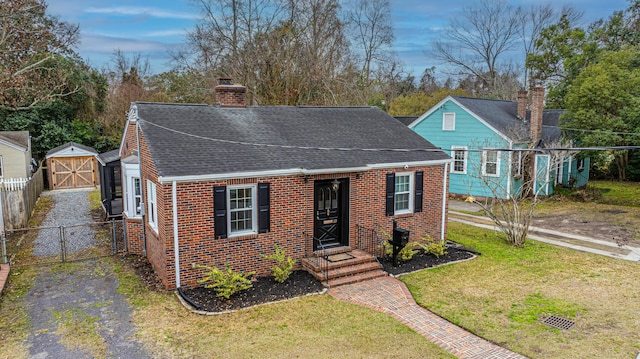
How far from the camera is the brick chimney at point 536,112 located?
21.8 metres

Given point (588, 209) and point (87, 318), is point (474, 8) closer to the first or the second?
point (588, 209)

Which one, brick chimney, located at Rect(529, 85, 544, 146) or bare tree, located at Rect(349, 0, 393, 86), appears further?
bare tree, located at Rect(349, 0, 393, 86)

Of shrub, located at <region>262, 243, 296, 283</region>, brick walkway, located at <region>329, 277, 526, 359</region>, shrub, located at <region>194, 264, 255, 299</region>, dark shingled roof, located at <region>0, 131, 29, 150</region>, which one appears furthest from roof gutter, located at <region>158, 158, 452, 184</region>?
dark shingled roof, located at <region>0, 131, 29, 150</region>

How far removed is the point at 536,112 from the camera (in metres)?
22.2

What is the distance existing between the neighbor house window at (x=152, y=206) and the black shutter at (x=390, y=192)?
659cm

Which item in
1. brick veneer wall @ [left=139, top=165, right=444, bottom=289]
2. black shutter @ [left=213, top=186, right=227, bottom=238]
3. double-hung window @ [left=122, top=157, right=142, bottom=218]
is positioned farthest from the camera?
double-hung window @ [left=122, top=157, right=142, bottom=218]

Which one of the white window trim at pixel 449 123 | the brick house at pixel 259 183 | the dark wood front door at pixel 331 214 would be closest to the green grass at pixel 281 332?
the brick house at pixel 259 183

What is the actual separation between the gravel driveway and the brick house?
1.30 m

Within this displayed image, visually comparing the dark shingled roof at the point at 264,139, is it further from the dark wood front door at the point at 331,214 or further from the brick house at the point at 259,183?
the dark wood front door at the point at 331,214

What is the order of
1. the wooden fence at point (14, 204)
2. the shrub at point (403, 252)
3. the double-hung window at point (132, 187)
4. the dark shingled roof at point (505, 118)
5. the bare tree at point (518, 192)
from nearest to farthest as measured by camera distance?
the shrub at point (403, 252) < the double-hung window at point (132, 187) < the bare tree at point (518, 192) < the wooden fence at point (14, 204) < the dark shingled roof at point (505, 118)

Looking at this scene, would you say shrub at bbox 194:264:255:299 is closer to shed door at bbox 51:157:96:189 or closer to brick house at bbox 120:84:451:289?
brick house at bbox 120:84:451:289

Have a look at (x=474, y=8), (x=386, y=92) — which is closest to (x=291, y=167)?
(x=386, y=92)

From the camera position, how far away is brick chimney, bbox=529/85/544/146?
21750 mm

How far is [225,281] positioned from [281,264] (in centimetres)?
182
